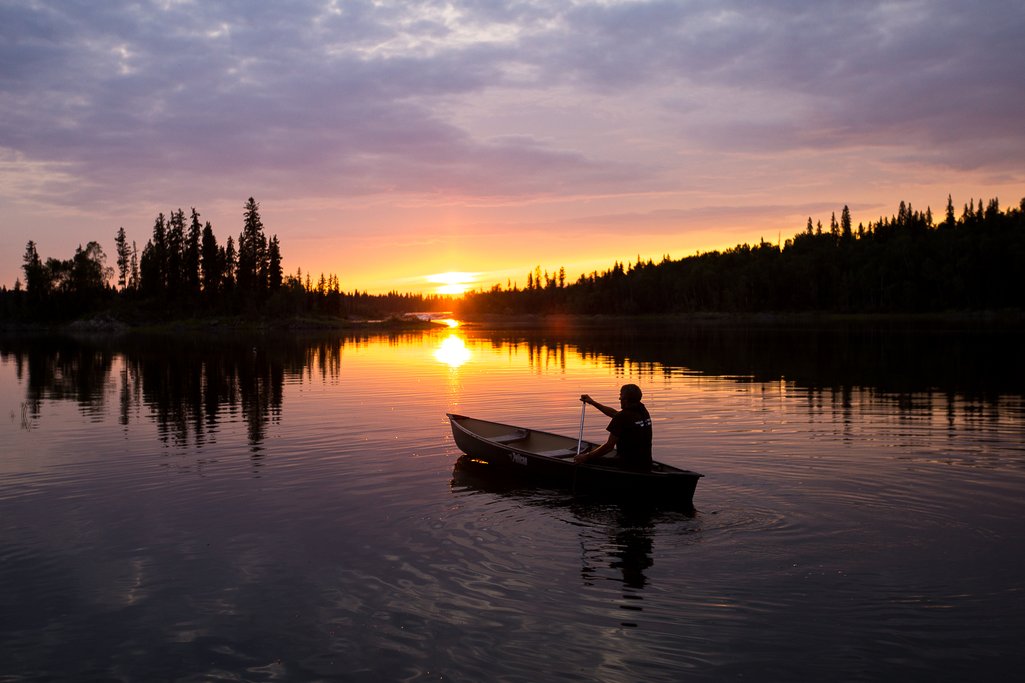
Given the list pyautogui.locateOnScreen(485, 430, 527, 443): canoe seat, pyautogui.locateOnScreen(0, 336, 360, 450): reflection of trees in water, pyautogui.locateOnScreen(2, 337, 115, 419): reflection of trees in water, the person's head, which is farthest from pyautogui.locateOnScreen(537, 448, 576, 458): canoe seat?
pyautogui.locateOnScreen(2, 337, 115, 419): reflection of trees in water

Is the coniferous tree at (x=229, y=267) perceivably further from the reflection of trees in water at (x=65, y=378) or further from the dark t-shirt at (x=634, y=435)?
the dark t-shirt at (x=634, y=435)

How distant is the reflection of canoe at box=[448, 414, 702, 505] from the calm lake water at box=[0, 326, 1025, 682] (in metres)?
0.49

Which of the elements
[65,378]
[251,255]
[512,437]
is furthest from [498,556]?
[251,255]

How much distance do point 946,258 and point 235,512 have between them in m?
212

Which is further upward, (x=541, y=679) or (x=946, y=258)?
(x=946, y=258)

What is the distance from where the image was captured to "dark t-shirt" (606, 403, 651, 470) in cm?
1620

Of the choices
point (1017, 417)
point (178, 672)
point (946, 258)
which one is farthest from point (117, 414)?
point (946, 258)

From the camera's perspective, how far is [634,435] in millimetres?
16219

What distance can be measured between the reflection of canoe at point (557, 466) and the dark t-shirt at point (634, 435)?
13.0 inches

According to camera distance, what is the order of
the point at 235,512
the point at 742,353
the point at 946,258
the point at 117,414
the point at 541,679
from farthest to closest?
the point at 946,258, the point at 742,353, the point at 117,414, the point at 235,512, the point at 541,679

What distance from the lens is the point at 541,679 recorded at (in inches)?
350

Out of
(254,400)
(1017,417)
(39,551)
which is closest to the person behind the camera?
(39,551)

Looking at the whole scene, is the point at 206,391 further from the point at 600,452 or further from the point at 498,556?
the point at 498,556

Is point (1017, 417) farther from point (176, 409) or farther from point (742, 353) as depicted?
point (742, 353)
